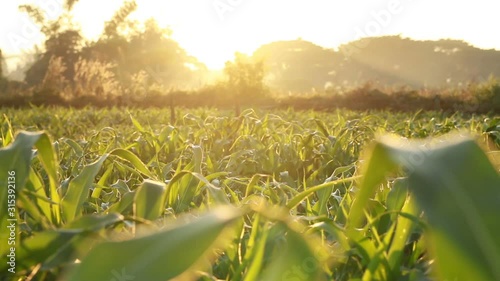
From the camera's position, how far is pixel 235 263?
0.96 m

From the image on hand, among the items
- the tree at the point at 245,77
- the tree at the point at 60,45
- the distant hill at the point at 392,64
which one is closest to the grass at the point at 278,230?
the tree at the point at 245,77

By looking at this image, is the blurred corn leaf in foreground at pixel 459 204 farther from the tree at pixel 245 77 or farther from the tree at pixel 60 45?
the tree at pixel 60 45

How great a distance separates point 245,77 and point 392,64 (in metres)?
62.9

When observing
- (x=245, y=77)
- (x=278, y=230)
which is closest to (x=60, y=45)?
(x=245, y=77)

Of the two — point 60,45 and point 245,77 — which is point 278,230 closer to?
point 245,77

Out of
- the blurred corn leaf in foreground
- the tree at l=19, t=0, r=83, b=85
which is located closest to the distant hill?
the tree at l=19, t=0, r=83, b=85

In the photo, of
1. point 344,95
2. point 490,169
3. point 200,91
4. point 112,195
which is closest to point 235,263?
point 490,169

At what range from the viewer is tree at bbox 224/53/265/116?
77.4 ft

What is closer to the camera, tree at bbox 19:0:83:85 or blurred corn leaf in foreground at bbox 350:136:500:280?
blurred corn leaf in foreground at bbox 350:136:500:280

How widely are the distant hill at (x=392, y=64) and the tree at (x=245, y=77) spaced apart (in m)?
49.1

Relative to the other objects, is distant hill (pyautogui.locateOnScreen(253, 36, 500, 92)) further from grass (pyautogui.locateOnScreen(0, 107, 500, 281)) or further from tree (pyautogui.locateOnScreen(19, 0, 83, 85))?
grass (pyautogui.locateOnScreen(0, 107, 500, 281))

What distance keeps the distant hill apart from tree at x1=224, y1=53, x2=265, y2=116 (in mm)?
49148

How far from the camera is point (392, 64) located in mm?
83688

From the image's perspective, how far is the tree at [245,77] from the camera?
2359 centimetres
